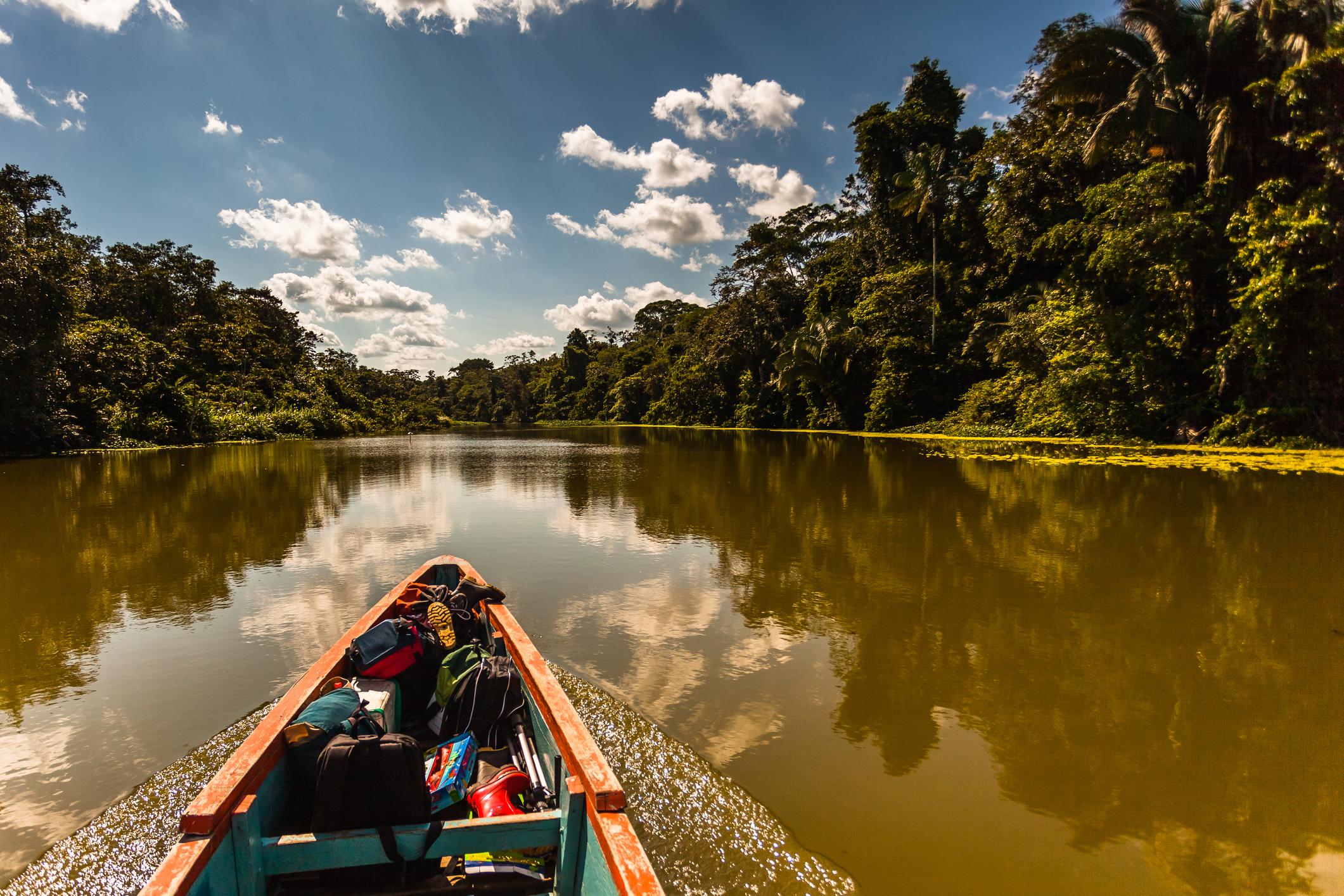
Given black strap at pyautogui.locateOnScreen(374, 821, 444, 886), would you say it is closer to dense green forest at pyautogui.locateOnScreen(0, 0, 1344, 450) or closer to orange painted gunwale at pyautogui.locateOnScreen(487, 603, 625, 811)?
orange painted gunwale at pyautogui.locateOnScreen(487, 603, 625, 811)

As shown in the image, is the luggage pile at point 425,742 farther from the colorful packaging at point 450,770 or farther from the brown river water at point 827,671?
the brown river water at point 827,671

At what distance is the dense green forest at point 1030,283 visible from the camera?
1223cm

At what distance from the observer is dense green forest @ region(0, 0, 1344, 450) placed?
12227mm

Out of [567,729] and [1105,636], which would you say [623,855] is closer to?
[567,729]

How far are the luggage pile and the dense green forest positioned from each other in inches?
632

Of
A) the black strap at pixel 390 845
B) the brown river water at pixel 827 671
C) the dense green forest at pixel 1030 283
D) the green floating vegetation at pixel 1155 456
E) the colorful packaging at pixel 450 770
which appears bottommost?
the brown river water at pixel 827 671

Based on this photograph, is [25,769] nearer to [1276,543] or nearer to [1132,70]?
[1276,543]

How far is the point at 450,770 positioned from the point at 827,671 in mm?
2274

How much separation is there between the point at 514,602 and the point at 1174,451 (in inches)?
605

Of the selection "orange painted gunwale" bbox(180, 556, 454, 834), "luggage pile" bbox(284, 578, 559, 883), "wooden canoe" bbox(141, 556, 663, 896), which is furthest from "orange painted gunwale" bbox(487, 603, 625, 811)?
"orange painted gunwale" bbox(180, 556, 454, 834)

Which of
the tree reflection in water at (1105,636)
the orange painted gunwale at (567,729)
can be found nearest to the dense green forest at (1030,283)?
the tree reflection in water at (1105,636)

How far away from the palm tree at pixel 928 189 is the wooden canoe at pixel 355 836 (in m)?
24.8

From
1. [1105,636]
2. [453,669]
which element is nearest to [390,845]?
[453,669]

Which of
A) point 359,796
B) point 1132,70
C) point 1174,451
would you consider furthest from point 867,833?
point 1132,70
